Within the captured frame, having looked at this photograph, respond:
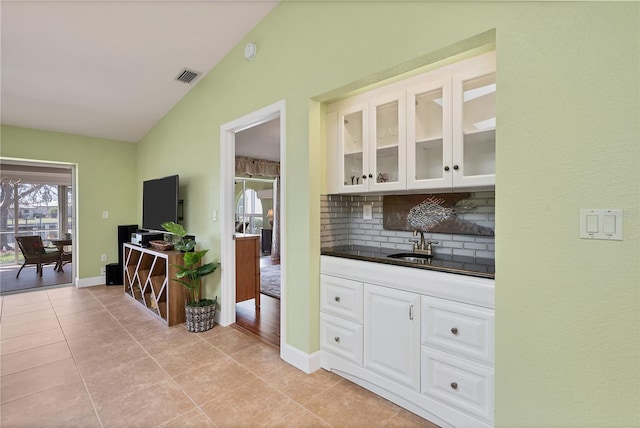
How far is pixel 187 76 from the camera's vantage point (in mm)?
3441

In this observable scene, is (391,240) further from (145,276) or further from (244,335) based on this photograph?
(145,276)

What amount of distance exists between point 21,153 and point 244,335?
4203mm

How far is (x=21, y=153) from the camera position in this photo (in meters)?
4.29

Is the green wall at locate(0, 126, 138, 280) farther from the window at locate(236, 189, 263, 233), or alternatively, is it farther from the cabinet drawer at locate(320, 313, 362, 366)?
the cabinet drawer at locate(320, 313, 362, 366)

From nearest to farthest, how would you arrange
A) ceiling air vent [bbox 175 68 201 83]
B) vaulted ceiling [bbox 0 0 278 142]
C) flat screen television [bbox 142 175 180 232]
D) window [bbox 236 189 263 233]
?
vaulted ceiling [bbox 0 0 278 142] < ceiling air vent [bbox 175 68 201 83] < flat screen television [bbox 142 175 180 232] < window [bbox 236 189 263 233]

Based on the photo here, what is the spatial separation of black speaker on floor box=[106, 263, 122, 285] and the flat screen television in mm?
1214

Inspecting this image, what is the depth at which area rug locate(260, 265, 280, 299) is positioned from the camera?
4.41 meters

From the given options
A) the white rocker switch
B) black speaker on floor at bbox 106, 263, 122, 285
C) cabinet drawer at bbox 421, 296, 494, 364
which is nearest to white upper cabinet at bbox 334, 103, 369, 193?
cabinet drawer at bbox 421, 296, 494, 364

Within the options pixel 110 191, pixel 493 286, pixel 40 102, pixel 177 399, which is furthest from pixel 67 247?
pixel 493 286

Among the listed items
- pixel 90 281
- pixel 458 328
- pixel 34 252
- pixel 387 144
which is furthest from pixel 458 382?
pixel 34 252

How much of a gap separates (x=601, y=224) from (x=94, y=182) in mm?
6019

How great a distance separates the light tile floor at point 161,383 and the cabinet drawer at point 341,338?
191mm

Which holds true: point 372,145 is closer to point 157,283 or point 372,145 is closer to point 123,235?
point 157,283

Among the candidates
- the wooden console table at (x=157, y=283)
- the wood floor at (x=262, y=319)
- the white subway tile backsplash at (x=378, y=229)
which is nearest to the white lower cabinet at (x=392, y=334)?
the white subway tile backsplash at (x=378, y=229)
